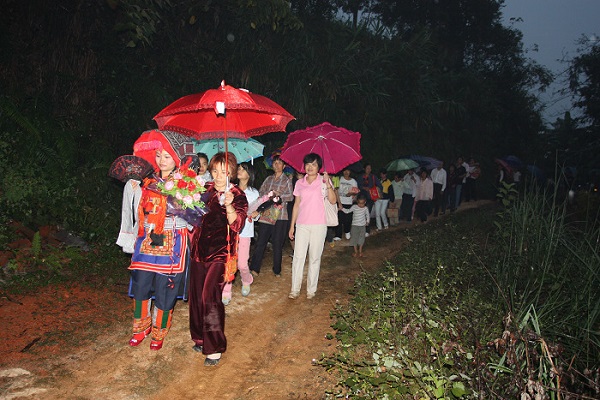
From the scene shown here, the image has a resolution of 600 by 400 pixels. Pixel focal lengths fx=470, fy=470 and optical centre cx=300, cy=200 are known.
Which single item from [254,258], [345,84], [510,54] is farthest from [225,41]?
[510,54]

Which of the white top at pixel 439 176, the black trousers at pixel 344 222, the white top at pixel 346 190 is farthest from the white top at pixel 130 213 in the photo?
the white top at pixel 439 176

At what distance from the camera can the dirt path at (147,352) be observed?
419cm

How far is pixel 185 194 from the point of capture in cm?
455

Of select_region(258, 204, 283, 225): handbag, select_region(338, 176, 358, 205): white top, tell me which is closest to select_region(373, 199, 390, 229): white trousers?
select_region(338, 176, 358, 205): white top

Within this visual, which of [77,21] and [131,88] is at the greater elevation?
[77,21]

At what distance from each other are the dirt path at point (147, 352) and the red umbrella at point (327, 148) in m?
2.03

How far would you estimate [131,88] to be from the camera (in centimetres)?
1005

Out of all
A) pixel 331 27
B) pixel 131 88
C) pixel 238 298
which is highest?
pixel 331 27

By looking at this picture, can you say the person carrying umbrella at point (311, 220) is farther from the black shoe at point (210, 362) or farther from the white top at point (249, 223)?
the black shoe at point (210, 362)

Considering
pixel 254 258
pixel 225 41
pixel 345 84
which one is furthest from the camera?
pixel 345 84

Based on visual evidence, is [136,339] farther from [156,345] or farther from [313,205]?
[313,205]

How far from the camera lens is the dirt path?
4188 millimetres

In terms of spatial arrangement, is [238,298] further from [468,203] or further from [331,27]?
[468,203]

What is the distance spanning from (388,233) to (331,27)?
26.7 ft
